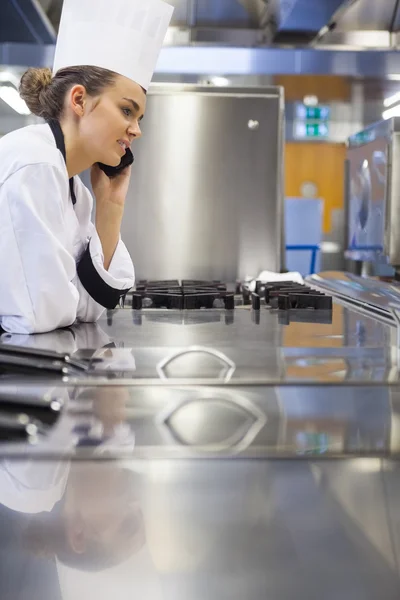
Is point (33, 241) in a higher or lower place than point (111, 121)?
lower

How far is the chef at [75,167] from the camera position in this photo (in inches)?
33.8

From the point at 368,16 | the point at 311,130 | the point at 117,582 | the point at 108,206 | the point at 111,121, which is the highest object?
the point at 311,130

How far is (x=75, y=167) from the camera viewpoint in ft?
3.58

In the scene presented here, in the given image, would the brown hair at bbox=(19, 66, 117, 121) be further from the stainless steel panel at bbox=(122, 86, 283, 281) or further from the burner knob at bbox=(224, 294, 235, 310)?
the stainless steel panel at bbox=(122, 86, 283, 281)

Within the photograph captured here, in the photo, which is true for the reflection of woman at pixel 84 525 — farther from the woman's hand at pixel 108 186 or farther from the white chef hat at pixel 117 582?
the woman's hand at pixel 108 186

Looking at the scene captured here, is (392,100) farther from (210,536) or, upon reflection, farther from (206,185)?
(210,536)

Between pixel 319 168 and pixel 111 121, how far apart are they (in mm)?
5911

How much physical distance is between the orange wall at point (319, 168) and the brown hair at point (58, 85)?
18.7ft

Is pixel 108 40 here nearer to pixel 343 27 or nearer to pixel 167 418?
pixel 167 418

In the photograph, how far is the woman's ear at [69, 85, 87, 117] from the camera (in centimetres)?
108

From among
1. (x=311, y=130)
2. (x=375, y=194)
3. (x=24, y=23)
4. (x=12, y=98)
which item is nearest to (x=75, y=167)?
(x=375, y=194)

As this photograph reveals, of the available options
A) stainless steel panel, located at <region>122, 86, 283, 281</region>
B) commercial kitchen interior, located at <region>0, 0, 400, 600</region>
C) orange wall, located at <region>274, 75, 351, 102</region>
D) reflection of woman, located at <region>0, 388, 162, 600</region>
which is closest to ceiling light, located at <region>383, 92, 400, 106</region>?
orange wall, located at <region>274, 75, 351, 102</region>

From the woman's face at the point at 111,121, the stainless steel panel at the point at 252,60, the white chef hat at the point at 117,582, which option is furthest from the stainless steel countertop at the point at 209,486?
the stainless steel panel at the point at 252,60

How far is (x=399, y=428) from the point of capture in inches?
24.7
